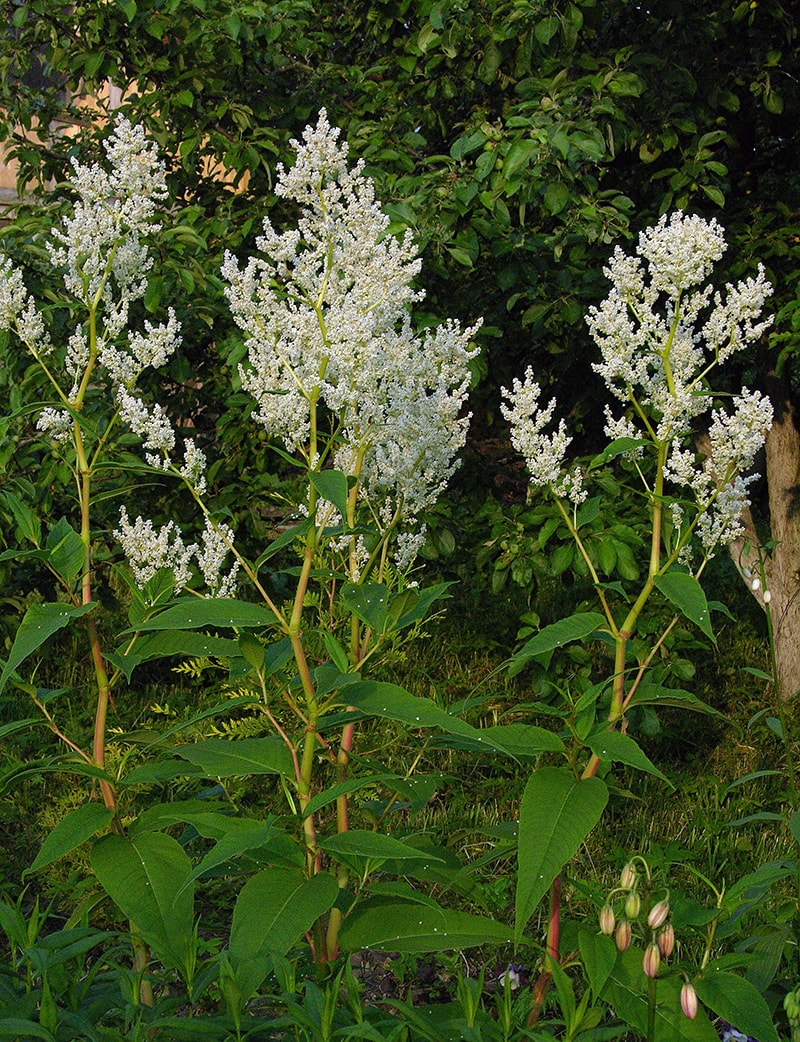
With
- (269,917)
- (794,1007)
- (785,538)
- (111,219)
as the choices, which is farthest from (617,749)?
(785,538)

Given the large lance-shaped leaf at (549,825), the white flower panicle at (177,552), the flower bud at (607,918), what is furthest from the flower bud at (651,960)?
the white flower panicle at (177,552)

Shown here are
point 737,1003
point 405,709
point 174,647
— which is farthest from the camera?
point 174,647

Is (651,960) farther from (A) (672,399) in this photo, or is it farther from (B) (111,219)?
(B) (111,219)

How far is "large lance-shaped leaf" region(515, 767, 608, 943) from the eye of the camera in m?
1.63

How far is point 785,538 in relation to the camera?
17.1 ft

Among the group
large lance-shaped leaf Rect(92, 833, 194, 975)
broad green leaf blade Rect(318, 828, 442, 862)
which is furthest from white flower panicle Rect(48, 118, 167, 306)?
broad green leaf blade Rect(318, 828, 442, 862)

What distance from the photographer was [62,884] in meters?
2.21

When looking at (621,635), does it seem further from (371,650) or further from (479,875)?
(479,875)

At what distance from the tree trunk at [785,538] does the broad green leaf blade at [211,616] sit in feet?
12.1

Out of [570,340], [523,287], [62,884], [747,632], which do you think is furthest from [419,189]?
[747,632]

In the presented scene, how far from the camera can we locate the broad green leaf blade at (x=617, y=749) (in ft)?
5.77

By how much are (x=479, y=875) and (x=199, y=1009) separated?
40.6 inches

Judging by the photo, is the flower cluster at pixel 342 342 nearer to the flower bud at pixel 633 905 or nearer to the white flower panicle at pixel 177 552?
the white flower panicle at pixel 177 552

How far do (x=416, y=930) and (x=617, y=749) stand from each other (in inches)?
17.4
